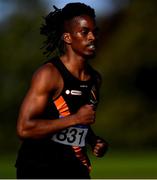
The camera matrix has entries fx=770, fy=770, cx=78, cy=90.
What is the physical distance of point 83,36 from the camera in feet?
20.0

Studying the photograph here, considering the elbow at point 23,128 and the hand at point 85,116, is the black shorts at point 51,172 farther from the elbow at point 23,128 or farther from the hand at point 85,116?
the hand at point 85,116

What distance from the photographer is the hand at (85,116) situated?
5789 millimetres

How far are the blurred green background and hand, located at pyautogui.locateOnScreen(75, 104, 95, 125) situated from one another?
2464cm

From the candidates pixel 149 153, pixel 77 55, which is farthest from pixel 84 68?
pixel 149 153

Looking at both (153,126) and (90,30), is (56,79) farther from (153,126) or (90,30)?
(153,126)

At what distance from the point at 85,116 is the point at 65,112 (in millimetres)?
232

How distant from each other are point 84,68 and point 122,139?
26.1 metres

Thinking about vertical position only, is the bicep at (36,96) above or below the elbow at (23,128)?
above

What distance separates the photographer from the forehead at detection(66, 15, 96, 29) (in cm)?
609

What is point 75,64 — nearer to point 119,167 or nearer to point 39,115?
point 39,115

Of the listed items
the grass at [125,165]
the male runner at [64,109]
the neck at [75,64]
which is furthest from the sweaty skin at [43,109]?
the grass at [125,165]

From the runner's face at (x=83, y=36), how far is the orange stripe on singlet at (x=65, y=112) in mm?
443

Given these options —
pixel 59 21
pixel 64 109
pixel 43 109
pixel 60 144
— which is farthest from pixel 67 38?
pixel 60 144

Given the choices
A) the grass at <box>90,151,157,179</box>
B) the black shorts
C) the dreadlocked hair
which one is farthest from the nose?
the grass at <box>90,151,157,179</box>
